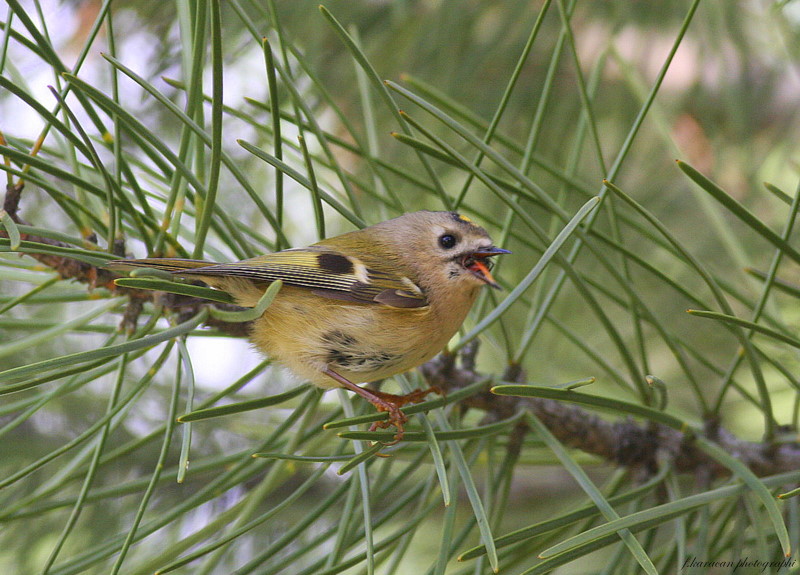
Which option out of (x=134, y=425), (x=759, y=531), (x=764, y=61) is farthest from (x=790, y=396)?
(x=134, y=425)

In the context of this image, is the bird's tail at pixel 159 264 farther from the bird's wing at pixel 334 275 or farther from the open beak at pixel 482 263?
the open beak at pixel 482 263

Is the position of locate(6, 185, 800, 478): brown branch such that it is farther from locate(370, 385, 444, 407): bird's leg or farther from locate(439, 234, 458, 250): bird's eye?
locate(439, 234, 458, 250): bird's eye

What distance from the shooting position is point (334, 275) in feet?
3.07

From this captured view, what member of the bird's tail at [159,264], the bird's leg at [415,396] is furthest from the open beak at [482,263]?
the bird's tail at [159,264]

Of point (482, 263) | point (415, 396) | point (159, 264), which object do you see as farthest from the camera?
point (482, 263)

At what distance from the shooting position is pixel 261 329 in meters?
0.88

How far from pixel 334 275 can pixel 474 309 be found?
0.22 meters

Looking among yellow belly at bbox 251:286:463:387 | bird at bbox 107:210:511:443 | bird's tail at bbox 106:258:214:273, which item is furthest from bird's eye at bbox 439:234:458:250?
bird's tail at bbox 106:258:214:273

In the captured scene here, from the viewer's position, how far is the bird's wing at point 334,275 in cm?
80

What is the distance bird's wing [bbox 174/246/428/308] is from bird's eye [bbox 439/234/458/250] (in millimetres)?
96

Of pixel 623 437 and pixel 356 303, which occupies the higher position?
pixel 356 303

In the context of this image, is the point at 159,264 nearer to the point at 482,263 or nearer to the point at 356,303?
the point at 356,303

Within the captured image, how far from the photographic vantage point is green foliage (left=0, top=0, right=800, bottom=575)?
71 centimetres

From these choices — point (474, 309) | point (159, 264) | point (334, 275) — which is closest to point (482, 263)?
point (474, 309)
